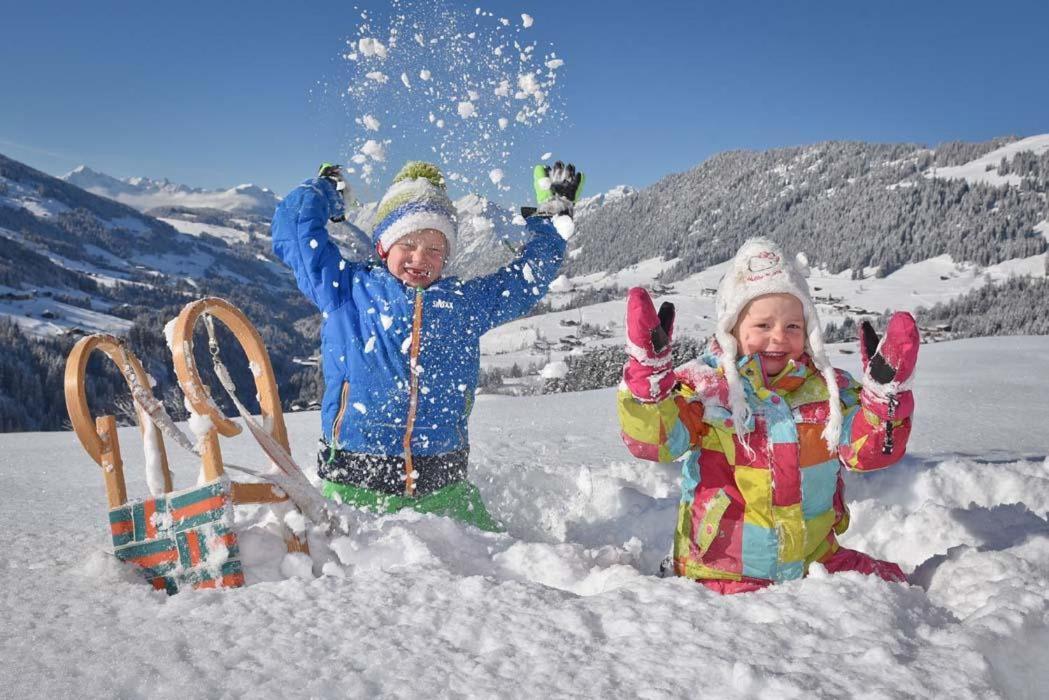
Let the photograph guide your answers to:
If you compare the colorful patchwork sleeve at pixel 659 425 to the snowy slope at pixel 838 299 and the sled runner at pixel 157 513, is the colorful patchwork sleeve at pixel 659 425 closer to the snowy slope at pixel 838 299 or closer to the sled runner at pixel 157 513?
the sled runner at pixel 157 513

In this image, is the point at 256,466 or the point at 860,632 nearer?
the point at 860,632

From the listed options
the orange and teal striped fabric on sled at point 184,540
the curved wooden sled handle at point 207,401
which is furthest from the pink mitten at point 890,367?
the orange and teal striped fabric on sled at point 184,540

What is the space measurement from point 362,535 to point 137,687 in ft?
3.28

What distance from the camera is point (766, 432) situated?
7.75 ft

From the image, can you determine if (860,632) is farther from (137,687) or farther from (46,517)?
(46,517)

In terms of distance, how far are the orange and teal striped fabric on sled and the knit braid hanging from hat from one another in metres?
1.77

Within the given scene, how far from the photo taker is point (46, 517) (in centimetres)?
298

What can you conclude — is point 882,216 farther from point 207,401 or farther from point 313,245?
point 207,401

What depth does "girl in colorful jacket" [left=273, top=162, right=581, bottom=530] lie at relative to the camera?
3.19m

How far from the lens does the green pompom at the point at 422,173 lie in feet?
11.9

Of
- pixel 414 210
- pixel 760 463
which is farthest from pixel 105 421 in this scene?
pixel 760 463

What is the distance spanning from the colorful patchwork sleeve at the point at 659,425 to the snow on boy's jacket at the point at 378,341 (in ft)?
4.22

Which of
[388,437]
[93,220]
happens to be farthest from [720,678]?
[93,220]

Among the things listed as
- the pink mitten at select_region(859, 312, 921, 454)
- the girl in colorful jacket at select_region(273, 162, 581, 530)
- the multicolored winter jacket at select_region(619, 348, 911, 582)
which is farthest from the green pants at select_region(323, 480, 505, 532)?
the pink mitten at select_region(859, 312, 921, 454)
